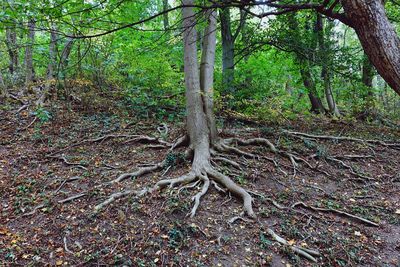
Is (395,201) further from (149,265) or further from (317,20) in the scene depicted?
(317,20)

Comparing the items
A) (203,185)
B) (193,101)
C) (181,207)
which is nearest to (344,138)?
(193,101)

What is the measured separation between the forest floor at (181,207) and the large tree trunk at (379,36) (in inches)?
88.1

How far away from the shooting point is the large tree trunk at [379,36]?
214 centimetres

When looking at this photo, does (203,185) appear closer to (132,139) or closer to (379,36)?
(132,139)

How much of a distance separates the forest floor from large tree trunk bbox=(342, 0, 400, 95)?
2.24 meters

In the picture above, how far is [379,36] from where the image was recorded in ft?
7.09

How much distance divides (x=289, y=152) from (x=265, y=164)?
0.78m

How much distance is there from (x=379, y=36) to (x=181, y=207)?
3.03 m

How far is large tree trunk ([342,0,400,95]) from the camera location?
2145mm

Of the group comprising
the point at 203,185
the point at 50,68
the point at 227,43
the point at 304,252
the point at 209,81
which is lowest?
the point at 304,252

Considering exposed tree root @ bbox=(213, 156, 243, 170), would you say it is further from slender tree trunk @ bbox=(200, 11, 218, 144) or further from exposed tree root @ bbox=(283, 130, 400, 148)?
exposed tree root @ bbox=(283, 130, 400, 148)

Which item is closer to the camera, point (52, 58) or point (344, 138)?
point (344, 138)

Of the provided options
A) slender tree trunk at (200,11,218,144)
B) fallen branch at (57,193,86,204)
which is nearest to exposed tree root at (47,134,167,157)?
slender tree trunk at (200,11,218,144)

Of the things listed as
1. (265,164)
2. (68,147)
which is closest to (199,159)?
(265,164)
